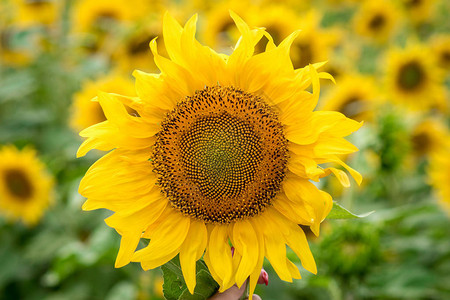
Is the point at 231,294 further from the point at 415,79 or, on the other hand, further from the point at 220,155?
the point at 415,79

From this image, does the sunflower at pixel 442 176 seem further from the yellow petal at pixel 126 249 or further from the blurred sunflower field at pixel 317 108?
the yellow petal at pixel 126 249

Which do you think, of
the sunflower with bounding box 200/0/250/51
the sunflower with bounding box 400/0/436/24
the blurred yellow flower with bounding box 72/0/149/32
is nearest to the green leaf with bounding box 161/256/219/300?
the sunflower with bounding box 200/0/250/51

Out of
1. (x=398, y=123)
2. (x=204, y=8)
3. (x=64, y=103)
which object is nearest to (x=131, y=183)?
(x=398, y=123)

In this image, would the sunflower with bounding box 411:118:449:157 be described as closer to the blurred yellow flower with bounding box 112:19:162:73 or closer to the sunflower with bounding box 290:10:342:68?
the sunflower with bounding box 290:10:342:68

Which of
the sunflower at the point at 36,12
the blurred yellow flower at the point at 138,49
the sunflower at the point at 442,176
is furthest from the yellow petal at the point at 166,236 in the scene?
the sunflower at the point at 36,12

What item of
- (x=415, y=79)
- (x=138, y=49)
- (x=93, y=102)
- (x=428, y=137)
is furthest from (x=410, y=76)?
(x=93, y=102)

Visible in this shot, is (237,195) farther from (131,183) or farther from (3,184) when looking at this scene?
(3,184)
